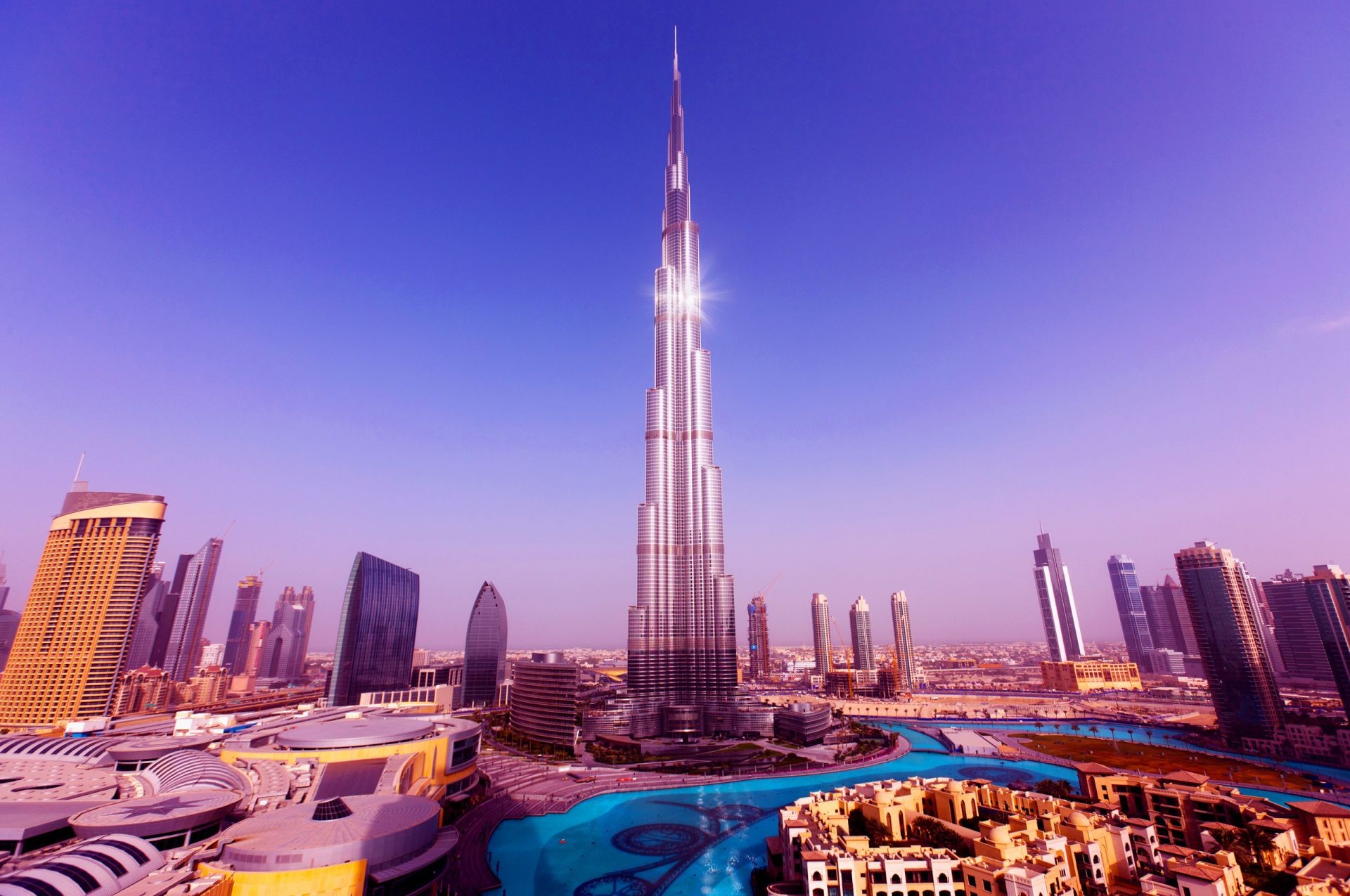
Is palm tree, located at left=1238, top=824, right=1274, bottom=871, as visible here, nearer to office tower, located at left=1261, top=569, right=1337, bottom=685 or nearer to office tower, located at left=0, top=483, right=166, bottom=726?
office tower, located at left=0, top=483, right=166, bottom=726

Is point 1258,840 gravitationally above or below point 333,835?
below

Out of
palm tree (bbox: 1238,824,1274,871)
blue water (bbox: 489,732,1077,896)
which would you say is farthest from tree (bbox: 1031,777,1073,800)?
blue water (bbox: 489,732,1077,896)

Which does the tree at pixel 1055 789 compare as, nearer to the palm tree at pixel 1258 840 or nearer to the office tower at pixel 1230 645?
the palm tree at pixel 1258 840

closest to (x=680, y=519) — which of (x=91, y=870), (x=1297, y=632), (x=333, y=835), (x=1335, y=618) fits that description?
(x=333, y=835)

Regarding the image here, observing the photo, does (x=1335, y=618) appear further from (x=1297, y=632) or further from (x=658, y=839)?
(x=658, y=839)

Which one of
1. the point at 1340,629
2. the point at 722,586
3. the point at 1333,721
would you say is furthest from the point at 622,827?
the point at 1340,629
